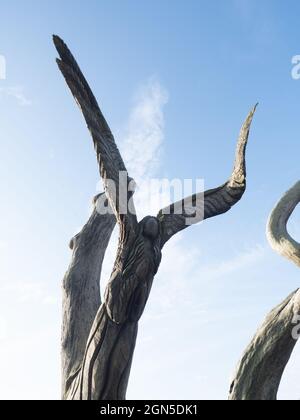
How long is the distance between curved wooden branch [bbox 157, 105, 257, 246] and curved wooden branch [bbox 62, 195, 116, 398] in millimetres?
1346

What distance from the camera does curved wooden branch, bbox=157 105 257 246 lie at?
4.70 meters

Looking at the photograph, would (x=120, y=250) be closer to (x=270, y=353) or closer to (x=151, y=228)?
(x=151, y=228)

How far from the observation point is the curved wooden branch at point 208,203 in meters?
4.70

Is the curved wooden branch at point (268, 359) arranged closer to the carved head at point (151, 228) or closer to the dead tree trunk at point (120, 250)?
the dead tree trunk at point (120, 250)

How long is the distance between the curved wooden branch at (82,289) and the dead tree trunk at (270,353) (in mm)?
1876

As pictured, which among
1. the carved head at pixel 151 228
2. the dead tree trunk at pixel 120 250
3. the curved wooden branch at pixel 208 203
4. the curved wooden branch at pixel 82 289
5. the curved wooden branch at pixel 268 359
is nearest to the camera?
the curved wooden branch at pixel 268 359

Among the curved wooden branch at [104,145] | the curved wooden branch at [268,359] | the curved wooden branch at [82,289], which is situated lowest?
the curved wooden branch at [268,359]

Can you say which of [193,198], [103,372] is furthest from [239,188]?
[103,372]

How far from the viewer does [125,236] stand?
14.7 ft

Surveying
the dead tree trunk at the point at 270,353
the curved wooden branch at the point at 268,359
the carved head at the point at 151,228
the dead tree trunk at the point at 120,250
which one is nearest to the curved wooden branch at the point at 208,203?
the dead tree trunk at the point at 120,250

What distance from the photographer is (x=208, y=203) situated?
15.7 ft

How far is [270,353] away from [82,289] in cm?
240

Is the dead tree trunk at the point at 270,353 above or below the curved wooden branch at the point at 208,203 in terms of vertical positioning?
below
